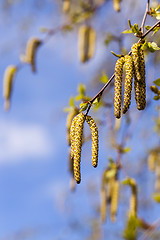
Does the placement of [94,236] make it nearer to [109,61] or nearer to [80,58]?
[109,61]

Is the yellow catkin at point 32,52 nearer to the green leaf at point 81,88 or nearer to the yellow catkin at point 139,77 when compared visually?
the green leaf at point 81,88

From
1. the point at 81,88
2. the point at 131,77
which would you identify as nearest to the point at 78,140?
the point at 131,77

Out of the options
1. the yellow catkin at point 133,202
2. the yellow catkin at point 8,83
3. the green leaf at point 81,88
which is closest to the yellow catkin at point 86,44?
the yellow catkin at point 8,83

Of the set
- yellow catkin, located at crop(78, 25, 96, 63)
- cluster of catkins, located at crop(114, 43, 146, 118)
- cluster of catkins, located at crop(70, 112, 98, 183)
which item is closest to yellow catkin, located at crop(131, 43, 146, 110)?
cluster of catkins, located at crop(114, 43, 146, 118)

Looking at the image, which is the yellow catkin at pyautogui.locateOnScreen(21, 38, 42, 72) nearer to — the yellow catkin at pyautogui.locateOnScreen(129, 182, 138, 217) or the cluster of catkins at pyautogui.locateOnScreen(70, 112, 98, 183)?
the yellow catkin at pyautogui.locateOnScreen(129, 182, 138, 217)

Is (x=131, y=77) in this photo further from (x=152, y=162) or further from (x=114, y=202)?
(x=152, y=162)

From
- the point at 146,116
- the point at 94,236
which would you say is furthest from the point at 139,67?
the point at 94,236
